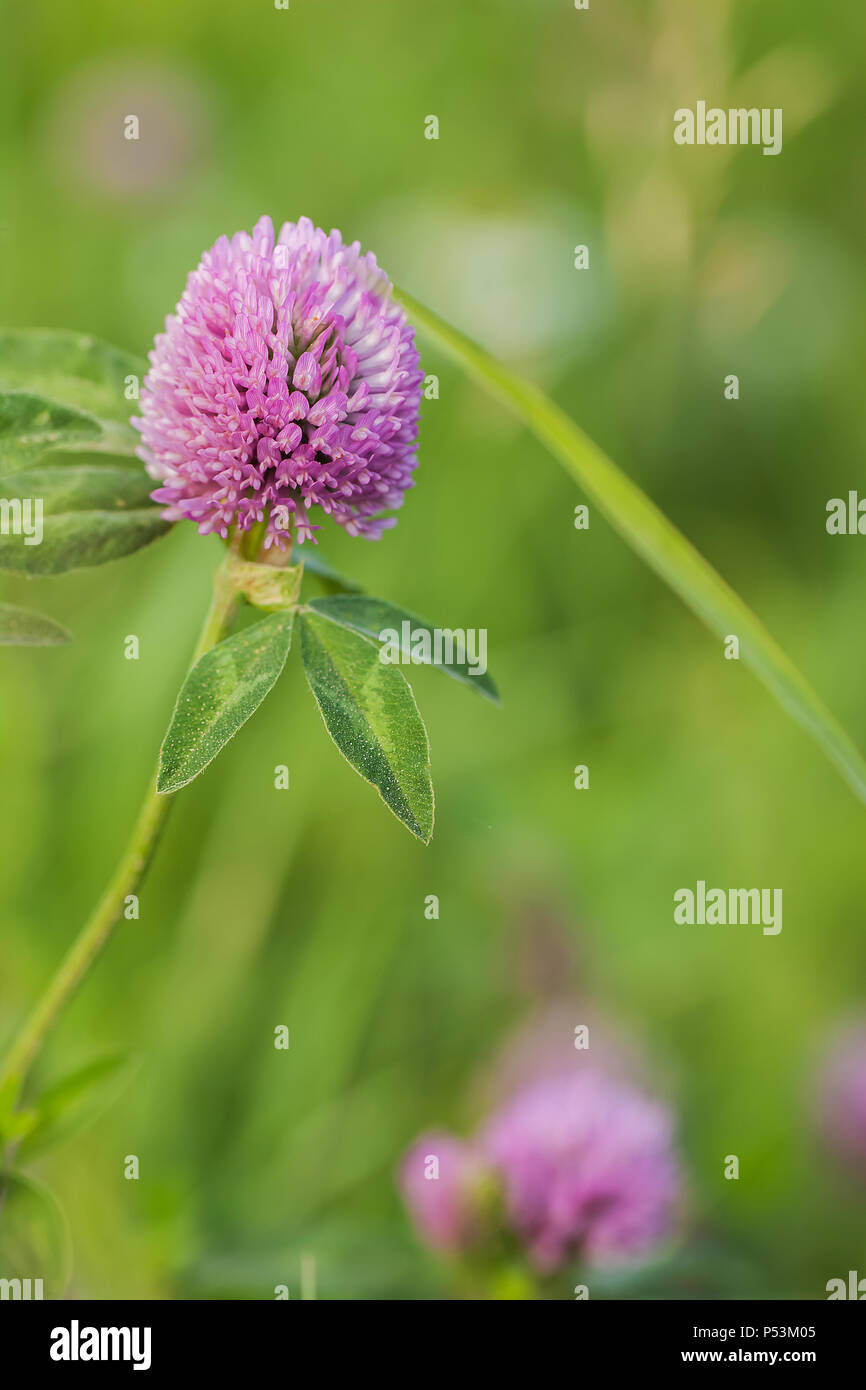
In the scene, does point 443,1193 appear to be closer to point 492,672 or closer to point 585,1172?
point 585,1172

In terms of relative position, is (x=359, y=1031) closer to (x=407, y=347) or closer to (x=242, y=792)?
(x=242, y=792)

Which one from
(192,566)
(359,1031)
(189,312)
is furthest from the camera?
(192,566)

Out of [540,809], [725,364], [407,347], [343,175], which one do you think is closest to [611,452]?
[725,364]

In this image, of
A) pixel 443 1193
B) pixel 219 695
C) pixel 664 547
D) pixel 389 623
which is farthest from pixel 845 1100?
pixel 219 695

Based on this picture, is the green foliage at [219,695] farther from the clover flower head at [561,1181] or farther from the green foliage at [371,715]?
the clover flower head at [561,1181]

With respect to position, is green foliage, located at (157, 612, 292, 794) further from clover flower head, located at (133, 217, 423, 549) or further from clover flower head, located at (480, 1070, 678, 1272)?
clover flower head, located at (480, 1070, 678, 1272)

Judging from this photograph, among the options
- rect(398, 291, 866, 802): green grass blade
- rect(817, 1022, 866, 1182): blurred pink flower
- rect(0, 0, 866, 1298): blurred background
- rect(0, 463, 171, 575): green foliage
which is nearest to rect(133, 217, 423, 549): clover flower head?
rect(0, 463, 171, 575): green foliage
